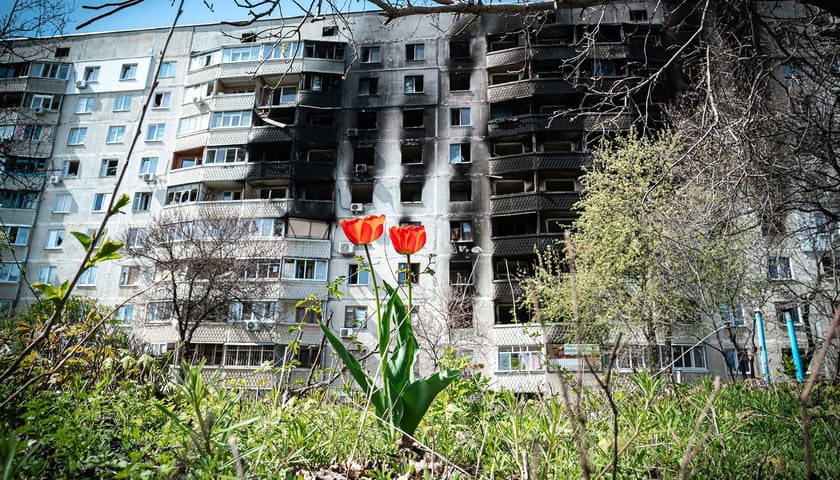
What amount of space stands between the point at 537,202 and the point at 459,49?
12.9 m

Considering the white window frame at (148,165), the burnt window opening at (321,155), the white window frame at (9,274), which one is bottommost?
the white window frame at (9,274)

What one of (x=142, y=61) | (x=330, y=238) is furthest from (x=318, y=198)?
(x=142, y=61)

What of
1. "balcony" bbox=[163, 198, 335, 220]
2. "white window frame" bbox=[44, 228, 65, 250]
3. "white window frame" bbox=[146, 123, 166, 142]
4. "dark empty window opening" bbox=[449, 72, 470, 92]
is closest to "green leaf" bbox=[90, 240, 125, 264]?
"balcony" bbox=[163, 198, 335, 220]

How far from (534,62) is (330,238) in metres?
16.8

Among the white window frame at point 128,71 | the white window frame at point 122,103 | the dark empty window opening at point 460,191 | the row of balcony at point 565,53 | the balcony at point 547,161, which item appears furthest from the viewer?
the white window frame at point 128,71

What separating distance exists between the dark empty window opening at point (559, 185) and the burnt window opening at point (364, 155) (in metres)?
11.3

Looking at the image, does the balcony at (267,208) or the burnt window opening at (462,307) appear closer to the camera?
the burnt window opening at (462,307)

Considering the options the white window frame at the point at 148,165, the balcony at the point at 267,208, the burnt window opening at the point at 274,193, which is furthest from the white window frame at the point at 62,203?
the burnt window opening at the point at 274,193

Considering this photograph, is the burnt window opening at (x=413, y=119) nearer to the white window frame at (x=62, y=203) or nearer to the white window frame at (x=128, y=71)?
the white window frame at (x=128, y=71)

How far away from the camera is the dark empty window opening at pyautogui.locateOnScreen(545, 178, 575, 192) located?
100ft

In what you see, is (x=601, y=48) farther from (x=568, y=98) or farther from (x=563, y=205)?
(x=563, y=205)

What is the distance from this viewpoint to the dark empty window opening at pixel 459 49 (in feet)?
111

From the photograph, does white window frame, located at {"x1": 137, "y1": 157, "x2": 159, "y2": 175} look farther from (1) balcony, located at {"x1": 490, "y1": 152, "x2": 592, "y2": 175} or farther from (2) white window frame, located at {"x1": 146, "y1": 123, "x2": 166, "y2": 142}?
(1) balcony, located at {"x1": 490, "y1": 152, "x2": 592, "y2": 175}

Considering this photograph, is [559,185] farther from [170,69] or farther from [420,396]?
[420,396]
